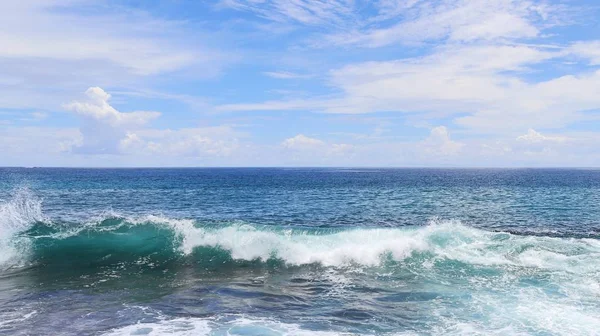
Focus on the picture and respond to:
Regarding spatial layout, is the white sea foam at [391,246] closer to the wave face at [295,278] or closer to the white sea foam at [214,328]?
the wave face at [295,278]

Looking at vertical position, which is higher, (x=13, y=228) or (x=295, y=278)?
(x=13, y=228)

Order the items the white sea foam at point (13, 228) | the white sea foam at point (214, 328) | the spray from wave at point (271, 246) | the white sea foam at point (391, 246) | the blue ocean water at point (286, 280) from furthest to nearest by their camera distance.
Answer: the white sea foam at point (13, 228), the spray from wave at point (271, 246), the white sea foam at point (391, 246), the blue ocean water at point (286, 280), the white sea foam at point (214, 328)

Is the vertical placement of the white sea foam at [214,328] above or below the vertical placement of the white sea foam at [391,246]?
below

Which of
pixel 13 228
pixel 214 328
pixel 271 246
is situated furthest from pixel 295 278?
pixel 13 228

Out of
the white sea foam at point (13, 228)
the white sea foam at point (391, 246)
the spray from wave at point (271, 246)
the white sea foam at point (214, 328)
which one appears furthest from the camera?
the white sea foam at point (13, 228)

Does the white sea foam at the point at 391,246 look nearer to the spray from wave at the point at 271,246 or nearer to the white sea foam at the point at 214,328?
the spray from wave at the point at 271,246

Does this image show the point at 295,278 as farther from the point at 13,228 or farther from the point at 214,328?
the point at 13,228

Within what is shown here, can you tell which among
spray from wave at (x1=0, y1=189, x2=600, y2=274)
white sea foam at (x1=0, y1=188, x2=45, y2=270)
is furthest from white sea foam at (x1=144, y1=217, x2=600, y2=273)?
white sea foam at (x1=0, y1=188, x2=45, y2=270)

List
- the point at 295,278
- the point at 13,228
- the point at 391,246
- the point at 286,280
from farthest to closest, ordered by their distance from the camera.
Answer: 1. the point at 13,228
2. the point at 391,246
3. the point at 295,278
4. the point at 286,280

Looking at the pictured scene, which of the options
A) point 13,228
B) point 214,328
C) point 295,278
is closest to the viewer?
point 214,328

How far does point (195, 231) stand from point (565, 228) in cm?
2714

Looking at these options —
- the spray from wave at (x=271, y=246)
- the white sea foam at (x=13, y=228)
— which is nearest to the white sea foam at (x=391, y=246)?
the spray from wave at (x=271, y=246)

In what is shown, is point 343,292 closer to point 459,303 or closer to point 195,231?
point 459,303

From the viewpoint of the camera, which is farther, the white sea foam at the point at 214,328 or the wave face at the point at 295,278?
the wave face at the point at 295,278
